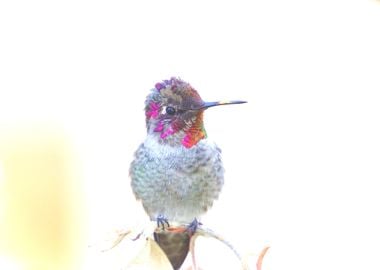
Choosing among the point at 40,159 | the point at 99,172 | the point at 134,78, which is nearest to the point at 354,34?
the point at 134,78

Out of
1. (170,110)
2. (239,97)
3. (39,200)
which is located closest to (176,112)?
(170,110)

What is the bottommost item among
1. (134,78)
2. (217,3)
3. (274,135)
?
(274,135)

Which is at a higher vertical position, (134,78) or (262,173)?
(134,78)

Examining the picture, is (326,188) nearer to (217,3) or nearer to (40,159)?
(217,3)

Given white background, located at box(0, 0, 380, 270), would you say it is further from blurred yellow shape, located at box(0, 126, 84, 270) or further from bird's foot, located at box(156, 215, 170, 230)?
bird's foot, located at box(156, 215, 170, 230)

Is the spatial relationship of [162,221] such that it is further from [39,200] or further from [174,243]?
[39,200]

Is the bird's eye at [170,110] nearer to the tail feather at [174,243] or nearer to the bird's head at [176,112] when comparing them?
the bird's head at [176,112]

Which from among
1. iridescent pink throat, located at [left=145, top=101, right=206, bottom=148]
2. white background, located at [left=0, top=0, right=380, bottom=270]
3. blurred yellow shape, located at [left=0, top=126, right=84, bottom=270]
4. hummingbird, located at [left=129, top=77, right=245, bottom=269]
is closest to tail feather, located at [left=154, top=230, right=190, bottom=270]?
hummingbird, located at [left=129, top=77, right=245, bottom=269]

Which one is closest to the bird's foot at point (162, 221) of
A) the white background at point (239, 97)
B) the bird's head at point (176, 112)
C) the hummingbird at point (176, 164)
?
the hummingbird at point (176, 164)
